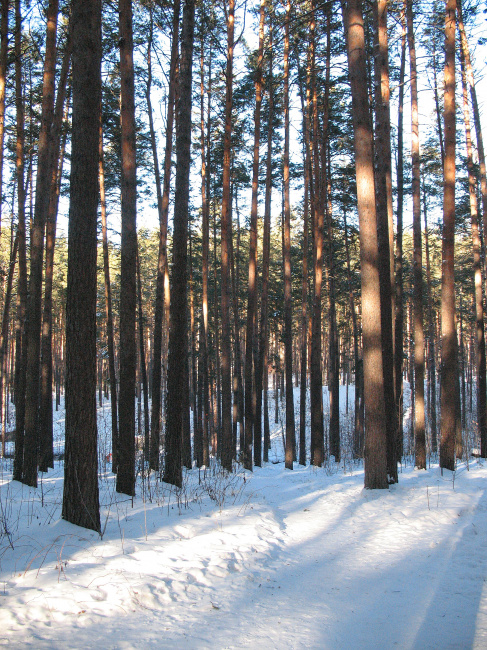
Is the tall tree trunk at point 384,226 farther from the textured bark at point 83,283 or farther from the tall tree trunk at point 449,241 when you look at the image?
the textured bark at point 83,283

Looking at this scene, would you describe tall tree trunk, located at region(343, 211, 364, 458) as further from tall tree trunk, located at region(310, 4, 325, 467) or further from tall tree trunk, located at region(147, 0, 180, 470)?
tall tree trunk, located at region(147, 0, 180, 470)

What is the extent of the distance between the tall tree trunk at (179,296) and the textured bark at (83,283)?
2.39 meters

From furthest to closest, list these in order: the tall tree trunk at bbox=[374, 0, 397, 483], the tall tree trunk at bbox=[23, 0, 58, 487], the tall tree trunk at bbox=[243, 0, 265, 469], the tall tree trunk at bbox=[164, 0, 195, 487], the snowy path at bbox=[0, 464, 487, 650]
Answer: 1. the tall tree trunk at bbox=[243, 0, 265, 469]
2. the tall tree trunk at bbox=[23, 0, 58, 487]
3. the tall tree trunk at bbox=[374, 0, 397, 483]
4. the tall tree trunk at bbox=[164, 0, 195, 487]
5. the snowy path at bbox=[0, 464, 487, 650]

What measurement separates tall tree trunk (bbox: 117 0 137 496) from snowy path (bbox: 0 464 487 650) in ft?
3.25

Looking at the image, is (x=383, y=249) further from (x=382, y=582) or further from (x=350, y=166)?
(x=350, y=166)

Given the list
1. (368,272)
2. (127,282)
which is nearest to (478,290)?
(368,272)

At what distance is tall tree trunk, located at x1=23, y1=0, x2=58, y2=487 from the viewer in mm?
7820

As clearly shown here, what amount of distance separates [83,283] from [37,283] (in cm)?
444

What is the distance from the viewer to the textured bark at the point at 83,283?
14.6 ft

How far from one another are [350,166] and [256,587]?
1637 cm

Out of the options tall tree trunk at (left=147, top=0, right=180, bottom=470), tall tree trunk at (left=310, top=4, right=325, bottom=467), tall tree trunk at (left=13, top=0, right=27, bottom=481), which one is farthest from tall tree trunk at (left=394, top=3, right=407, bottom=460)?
tall tree trunk at (left=13, top=0, right=27, bottom=481)

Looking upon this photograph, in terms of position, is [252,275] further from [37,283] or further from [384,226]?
[37,283]

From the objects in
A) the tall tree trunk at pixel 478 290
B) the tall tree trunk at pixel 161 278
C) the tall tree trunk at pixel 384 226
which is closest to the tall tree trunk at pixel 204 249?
the tall tree trunk at pixel 161 278

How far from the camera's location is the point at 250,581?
3.73m
